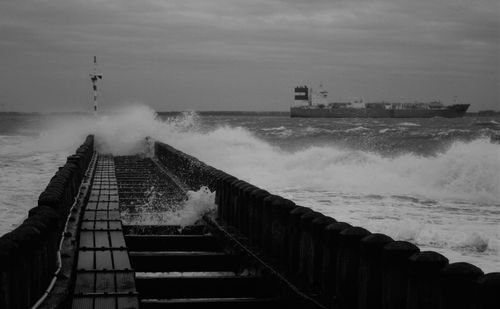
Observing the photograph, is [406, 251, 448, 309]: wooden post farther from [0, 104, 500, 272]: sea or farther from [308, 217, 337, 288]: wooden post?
[0, 104, 500, 272]: sea

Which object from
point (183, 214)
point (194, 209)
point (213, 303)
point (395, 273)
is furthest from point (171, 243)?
point (395, 273)

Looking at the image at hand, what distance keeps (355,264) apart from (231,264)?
2769mm

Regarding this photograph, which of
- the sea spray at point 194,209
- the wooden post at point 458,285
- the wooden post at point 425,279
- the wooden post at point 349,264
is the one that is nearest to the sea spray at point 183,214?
the sea spray at point 194,209

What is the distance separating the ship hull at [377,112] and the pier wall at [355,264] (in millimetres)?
157429

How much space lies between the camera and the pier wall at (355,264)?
387 cm

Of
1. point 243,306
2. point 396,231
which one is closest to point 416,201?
point 396,231

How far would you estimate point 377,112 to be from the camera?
169 metres

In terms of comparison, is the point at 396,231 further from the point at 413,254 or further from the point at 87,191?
the point at 413,254

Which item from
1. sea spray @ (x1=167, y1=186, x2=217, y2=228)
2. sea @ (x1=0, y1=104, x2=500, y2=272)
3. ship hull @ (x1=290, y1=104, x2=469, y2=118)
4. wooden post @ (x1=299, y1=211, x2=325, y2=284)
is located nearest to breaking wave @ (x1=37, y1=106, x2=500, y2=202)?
sea @ (x1=0, y1=104, x2=500, y2=272)

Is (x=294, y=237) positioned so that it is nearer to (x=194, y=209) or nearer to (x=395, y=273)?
(x=395, y=273)

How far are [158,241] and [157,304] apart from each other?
275 cm

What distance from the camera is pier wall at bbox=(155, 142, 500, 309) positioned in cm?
387

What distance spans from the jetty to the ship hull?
156 meters

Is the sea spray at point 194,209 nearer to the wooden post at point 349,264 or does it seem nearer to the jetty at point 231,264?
the jetty at point 231,264
